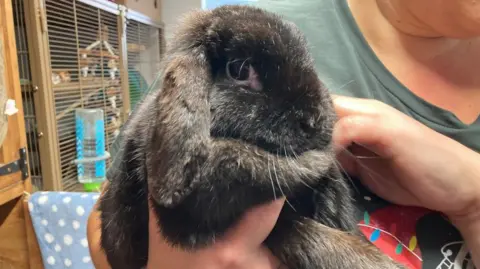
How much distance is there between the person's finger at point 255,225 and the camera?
1.94ft

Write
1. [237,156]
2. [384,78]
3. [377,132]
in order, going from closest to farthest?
[237,156] < [377,132] < [384,78]

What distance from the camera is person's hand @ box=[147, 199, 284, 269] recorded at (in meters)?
0.59

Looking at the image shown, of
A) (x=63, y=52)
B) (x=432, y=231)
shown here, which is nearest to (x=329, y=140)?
(x=432, y=231)

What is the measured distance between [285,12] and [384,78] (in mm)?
234

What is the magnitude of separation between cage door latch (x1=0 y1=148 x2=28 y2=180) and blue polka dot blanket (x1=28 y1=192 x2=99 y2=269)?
0.10 meters

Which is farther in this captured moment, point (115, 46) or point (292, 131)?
point (115, 46)

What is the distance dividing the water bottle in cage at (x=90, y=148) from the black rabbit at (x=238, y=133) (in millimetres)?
1668

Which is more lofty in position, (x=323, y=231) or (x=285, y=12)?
(x=285, y=12)

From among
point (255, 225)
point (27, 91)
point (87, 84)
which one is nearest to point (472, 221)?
point (255, 225)

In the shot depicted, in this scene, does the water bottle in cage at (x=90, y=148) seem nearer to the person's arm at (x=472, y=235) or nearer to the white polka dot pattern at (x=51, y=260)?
the white polka dot pattern at (x=51, y=260)

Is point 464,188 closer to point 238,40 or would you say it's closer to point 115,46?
point 238,40

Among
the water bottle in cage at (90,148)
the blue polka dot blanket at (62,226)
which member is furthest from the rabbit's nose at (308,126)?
the water bottle in cage at (90,148)

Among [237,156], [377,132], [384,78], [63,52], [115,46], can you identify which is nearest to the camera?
[237,156]

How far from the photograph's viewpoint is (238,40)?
56 cm
